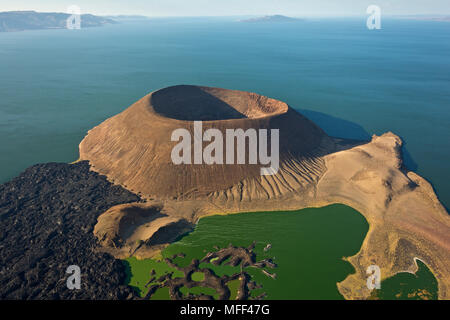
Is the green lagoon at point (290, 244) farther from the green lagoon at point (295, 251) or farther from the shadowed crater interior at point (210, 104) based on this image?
the shadowed crater interior at point (210, 104)

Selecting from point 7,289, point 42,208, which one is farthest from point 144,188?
point 7,289

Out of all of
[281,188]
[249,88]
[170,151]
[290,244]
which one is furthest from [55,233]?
[249,88]

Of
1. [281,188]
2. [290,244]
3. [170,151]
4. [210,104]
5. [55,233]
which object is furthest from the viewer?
[210,104]

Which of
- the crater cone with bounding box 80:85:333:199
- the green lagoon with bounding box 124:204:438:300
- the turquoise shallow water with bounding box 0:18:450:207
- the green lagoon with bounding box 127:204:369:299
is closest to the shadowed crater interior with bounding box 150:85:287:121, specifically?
the crater cone with bounding box 80:85:333:199

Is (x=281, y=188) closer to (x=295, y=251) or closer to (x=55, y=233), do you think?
(x=295, y=251)

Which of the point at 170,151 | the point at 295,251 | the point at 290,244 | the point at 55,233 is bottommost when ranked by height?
the point at 295,251

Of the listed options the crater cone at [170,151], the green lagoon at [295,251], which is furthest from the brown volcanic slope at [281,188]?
the green lagoon at [295,251]

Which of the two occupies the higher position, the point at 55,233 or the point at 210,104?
the point at 210,104
